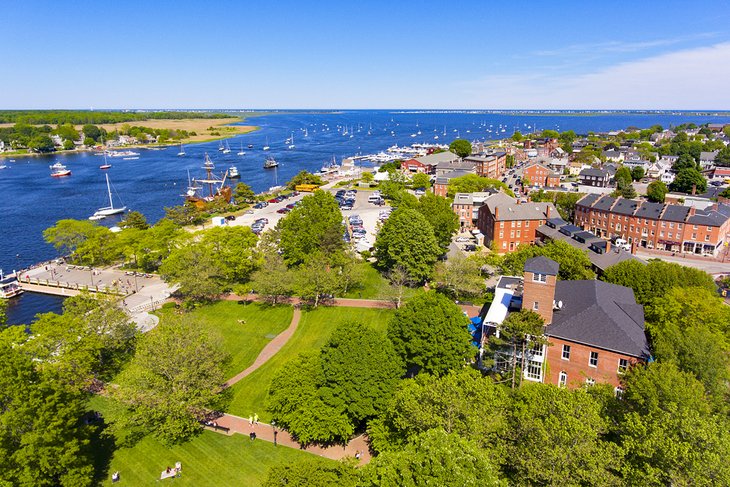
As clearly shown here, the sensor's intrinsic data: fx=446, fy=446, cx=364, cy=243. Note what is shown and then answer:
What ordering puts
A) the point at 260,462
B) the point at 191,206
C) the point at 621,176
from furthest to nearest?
the point at 621,176
the point at 191,206
the point at 260,462

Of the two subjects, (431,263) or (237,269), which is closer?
(237,269)

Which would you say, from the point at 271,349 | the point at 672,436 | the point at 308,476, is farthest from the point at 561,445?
the point at 271,349

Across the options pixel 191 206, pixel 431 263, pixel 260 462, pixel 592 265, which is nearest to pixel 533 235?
pixel 592 265

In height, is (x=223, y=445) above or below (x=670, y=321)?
below

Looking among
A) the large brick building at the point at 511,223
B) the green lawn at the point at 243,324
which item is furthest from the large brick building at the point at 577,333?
the large brick building at the point at 511,223

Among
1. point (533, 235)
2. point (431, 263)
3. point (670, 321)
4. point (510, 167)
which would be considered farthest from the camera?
point (510, 167)

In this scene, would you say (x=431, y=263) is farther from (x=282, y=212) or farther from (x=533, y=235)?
(x=282, y=212)
